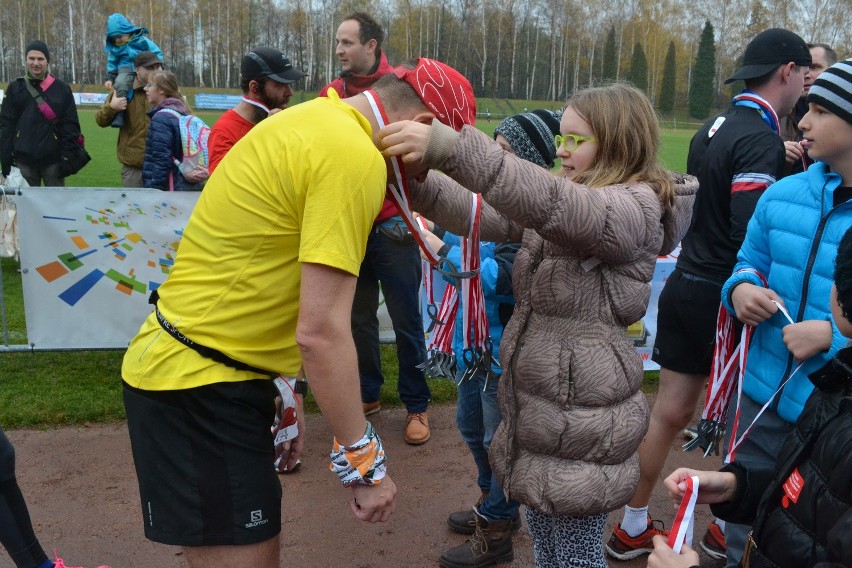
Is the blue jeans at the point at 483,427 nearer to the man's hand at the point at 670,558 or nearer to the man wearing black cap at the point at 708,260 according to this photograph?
the man wearing black cap at the point at 708,260

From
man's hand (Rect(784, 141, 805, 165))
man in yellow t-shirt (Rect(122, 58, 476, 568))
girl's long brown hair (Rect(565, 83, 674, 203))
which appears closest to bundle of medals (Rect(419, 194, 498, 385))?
girl's long brown hair (Rect(565, 83, 674, 203))

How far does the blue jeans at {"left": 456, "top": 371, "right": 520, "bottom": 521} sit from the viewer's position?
3.56 metres

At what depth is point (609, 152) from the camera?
267 centimetres

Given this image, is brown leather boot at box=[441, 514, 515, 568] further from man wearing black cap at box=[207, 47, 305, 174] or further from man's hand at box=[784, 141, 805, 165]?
man wearing black cap at box=[207, 47, 305, 174]

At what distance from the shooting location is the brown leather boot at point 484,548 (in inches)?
144

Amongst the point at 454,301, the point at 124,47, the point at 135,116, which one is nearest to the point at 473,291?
the point at 454,301

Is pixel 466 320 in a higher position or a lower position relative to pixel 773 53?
lower

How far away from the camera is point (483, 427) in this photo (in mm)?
3727

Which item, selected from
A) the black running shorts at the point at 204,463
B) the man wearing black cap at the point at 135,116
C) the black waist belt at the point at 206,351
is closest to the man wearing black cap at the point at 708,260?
Result: the black running shorts at the point at 204,463

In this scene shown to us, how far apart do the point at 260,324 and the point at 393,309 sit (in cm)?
289

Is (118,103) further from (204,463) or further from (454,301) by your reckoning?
(204,463)

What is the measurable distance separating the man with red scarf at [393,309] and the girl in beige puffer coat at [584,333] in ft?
6.90

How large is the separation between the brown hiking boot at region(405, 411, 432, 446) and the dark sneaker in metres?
1.78

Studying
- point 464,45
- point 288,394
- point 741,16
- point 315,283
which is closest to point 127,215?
point 288,394
